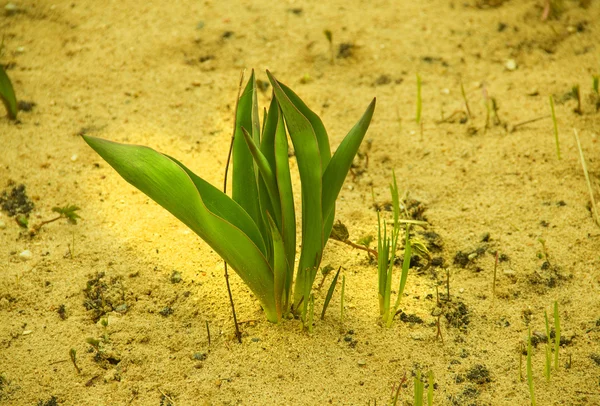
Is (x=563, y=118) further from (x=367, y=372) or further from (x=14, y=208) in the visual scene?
(x=14, y=208)

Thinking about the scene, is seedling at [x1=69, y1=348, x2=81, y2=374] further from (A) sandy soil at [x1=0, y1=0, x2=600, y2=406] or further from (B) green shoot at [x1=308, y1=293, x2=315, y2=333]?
(B) green shoot at [x1=308, y1=293, x2=315, y2=333]

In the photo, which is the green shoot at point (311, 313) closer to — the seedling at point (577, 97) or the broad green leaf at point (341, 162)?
the broad green leaf at point (341, 162)

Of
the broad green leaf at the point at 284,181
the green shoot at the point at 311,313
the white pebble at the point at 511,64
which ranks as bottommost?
the green shoot at the point at 311,313

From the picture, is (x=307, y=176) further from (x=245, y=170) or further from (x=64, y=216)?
(x=64, y=216)

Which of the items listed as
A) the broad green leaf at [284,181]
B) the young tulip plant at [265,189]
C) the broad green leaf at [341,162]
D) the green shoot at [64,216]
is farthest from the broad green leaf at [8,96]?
the broad green leaf at [341,162]

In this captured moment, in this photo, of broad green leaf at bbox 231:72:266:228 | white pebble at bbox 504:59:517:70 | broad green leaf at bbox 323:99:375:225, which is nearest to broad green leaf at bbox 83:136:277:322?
broad green leaf at bbox 231:72:266:228

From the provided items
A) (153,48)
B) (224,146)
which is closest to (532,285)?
(224,146)
